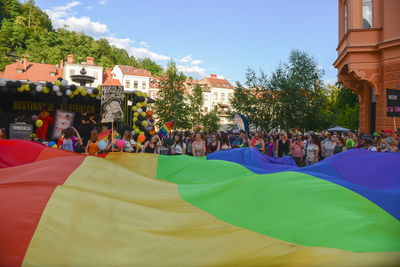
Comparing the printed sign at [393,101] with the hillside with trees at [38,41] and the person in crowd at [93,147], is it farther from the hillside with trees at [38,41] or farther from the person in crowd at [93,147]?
the hillside with trees at [38,41]

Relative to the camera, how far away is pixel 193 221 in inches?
115

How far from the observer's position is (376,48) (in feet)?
54.6

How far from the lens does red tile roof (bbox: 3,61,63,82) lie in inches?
2511

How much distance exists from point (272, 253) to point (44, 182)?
225 cm

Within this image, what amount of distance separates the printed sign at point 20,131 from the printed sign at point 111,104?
4.73 meters

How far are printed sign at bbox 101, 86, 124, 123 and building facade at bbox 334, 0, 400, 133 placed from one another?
13.0m

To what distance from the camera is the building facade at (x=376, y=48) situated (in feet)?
52.2

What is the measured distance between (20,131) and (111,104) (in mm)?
5179

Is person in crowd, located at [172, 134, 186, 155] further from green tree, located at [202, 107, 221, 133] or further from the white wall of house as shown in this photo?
the white wall of house

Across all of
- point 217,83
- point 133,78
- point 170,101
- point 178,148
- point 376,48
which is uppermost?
point 133,78

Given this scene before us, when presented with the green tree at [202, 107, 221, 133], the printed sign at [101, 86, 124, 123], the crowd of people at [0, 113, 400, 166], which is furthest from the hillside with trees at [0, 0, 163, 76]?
the printed sign at [101, 86, 124, 123]

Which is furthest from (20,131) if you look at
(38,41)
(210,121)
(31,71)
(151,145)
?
(38,41)

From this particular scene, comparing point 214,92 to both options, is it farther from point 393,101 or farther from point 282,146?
point 393,101

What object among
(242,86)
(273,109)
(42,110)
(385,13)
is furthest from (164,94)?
(385,13)
